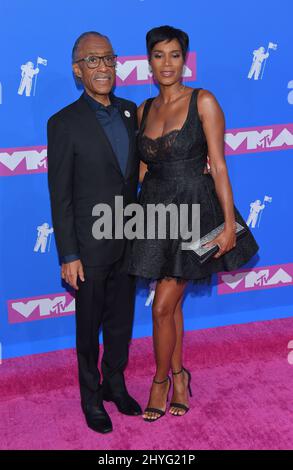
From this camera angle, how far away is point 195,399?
10.3 ft

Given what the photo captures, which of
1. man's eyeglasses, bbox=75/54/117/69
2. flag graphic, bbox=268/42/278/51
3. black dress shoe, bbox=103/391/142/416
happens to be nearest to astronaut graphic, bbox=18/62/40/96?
man's eyeglasses, bbox=75/54/117/69

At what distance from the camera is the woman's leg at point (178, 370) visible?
300 cm

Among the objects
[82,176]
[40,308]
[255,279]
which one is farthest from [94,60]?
[255,279]

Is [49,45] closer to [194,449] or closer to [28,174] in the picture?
[28,174]

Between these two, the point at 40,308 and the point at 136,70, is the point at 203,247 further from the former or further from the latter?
the point at 40,308

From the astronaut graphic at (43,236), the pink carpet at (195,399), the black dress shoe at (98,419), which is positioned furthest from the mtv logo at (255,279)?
the black dress shoe at (98,419)

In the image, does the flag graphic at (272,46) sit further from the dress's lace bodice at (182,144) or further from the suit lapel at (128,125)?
the suit lapel at (128,125)

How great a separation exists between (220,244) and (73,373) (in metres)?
1.09

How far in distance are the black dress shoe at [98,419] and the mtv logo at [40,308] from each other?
661mm

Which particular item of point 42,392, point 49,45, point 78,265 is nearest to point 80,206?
point 78,265

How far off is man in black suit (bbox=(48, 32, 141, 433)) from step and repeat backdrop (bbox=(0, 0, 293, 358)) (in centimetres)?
43

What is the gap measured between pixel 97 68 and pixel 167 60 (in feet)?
0.90

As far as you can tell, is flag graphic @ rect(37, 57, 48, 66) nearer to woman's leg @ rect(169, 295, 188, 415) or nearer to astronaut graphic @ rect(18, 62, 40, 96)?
astronaut graphic @ rect(18, 62, 40, 96)

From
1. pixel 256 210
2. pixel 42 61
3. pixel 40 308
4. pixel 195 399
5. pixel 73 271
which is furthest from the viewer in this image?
pixel 256 210
